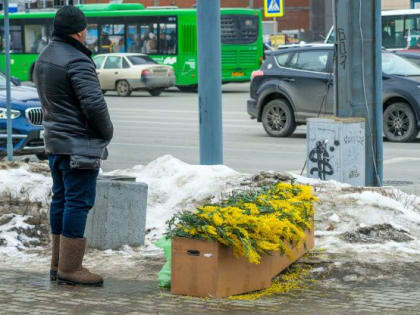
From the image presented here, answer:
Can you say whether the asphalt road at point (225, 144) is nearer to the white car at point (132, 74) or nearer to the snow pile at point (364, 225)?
the snow pile at point (364, 225)

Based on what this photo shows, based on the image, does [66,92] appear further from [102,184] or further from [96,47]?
[96,47]

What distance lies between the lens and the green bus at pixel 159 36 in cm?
3775

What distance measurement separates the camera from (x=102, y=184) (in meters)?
8.35

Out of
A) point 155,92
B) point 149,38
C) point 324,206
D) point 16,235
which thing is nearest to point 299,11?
point 149,38

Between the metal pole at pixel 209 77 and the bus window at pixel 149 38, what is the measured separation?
92.1 ft

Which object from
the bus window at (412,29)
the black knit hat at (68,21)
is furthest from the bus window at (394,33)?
the black knit hat at (68,21)

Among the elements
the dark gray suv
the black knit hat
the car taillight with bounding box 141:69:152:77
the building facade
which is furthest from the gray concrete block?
the building facade

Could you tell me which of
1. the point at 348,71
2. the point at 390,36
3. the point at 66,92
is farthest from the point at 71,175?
the point at 390,36

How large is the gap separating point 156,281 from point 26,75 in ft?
113

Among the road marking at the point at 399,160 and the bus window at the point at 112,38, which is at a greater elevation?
the bus window at the point at 112,38

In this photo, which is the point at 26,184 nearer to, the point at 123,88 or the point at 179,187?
the point at 179,187

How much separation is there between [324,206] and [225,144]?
9664 mm

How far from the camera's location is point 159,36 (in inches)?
1535

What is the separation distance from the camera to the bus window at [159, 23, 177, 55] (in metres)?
38.2
